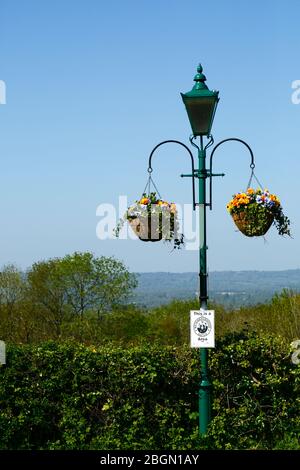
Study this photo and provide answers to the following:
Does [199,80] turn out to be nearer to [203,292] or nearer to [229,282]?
[203,292]

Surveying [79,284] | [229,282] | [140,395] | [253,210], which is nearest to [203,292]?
[253,210]

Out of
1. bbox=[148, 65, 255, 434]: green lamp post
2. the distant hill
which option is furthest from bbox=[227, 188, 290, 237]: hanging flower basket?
the distant hill

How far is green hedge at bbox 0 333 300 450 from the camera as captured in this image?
23.7ft

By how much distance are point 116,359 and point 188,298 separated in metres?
29.2

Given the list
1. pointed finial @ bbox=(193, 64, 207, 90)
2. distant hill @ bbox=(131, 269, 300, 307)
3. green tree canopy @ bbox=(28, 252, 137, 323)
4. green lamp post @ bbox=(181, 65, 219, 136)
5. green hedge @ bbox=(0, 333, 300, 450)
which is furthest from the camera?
distant hill @ bbox=(131, 269, 300, 307)

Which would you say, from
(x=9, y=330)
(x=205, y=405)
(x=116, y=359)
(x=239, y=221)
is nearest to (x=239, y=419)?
(x=205, y=405)

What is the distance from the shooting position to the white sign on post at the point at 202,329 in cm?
682

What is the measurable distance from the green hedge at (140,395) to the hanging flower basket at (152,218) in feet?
4.48

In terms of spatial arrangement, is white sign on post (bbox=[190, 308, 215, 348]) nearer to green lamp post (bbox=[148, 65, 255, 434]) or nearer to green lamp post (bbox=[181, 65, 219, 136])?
green lamp post (bbox=[148, 65, 255, 434])

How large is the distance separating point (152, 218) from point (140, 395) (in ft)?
6.61

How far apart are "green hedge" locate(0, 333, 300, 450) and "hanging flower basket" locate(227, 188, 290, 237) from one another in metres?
1.40

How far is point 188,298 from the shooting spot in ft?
119

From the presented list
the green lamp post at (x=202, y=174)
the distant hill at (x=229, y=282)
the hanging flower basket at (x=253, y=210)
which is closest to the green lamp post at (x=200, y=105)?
the green lamp post at (x=202, y=174)

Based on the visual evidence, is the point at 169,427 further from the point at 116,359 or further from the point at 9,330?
the point at 9,330
